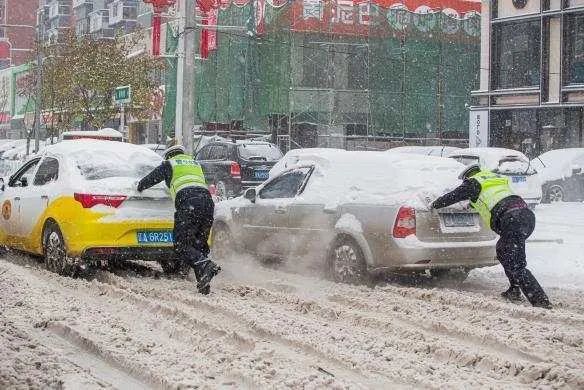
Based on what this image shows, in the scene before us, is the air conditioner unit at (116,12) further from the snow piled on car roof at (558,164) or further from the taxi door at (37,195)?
the taxi door at (37,195)

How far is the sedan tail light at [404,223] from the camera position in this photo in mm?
9656

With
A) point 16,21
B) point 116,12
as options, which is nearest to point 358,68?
point 116,12

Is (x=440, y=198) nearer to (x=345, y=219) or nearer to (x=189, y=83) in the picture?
(x=345, y=219)

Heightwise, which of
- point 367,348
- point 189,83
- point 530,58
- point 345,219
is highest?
point 530,58

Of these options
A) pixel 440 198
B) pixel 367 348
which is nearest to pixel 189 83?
pixel 440 198

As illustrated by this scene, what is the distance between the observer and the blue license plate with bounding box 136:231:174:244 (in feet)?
33.4

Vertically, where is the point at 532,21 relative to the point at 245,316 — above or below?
above

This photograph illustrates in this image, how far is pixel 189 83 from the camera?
17.4 m

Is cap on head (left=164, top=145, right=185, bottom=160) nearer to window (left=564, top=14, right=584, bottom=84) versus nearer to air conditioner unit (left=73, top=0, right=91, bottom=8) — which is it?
window (left=564, top=14, right=584, bottom=84)

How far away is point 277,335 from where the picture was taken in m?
6.91

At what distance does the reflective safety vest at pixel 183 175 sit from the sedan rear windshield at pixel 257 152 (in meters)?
14.0

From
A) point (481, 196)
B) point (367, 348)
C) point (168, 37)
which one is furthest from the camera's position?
point (168, 37)

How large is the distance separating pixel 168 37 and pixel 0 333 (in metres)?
41.6

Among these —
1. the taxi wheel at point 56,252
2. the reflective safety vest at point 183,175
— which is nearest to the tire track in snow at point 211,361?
the reflective safety vest at point 183,175
